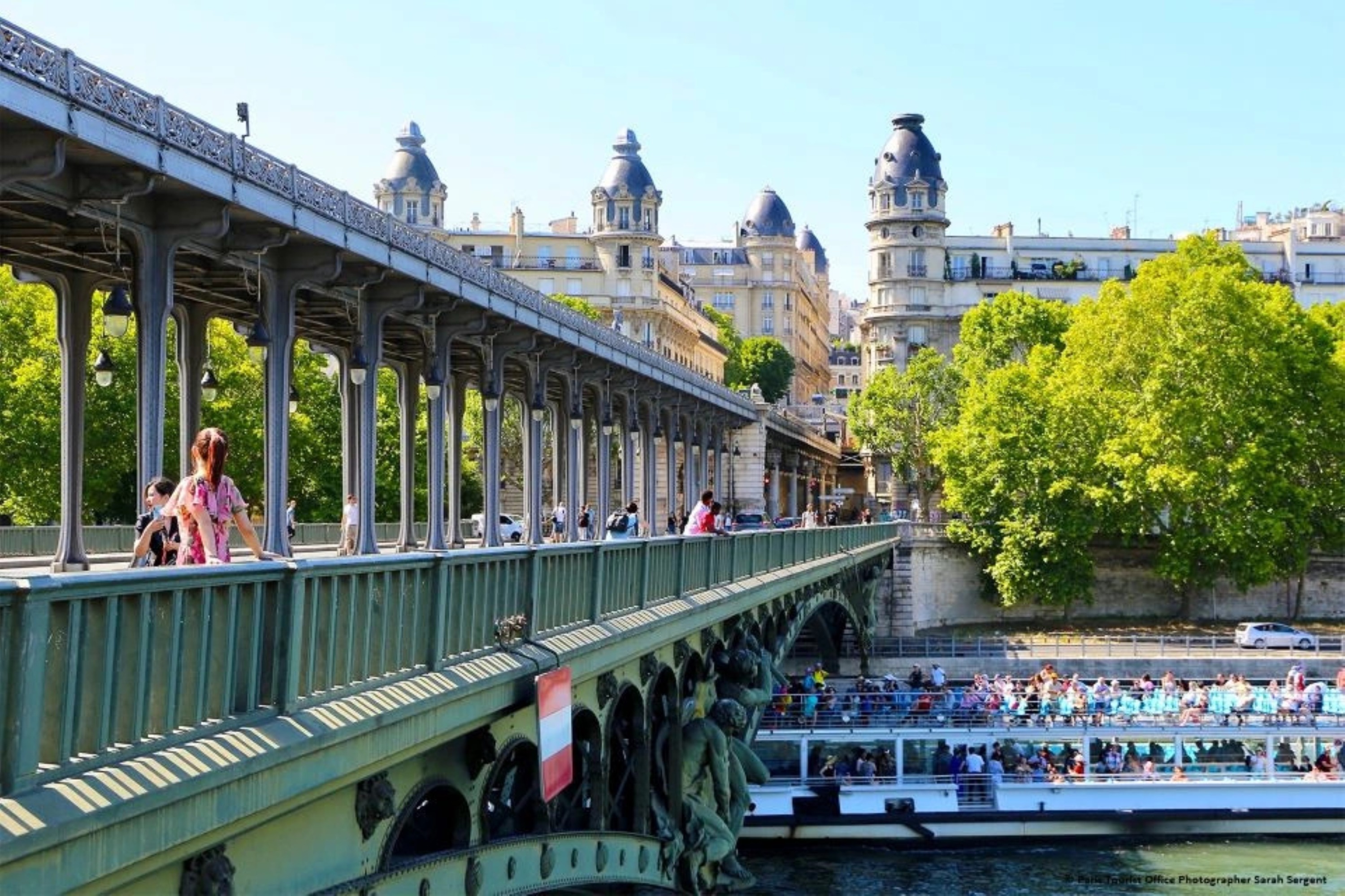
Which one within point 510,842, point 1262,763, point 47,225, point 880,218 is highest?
point 880,218

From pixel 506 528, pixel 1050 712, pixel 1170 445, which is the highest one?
pixel 1170 445

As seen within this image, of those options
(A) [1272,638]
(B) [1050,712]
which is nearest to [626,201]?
(A) [1272,638]

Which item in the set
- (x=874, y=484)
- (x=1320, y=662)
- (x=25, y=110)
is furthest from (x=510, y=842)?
(x=874, y=484)

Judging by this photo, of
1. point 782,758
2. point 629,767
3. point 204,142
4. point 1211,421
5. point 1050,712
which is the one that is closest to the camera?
point 629,767

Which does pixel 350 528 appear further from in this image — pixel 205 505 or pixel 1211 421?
pixel 1211 421

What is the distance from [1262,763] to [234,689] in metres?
45.5

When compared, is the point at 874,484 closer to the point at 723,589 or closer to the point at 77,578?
the point at 723,589

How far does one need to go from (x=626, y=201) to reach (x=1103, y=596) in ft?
170

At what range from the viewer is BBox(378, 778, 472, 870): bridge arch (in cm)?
1400

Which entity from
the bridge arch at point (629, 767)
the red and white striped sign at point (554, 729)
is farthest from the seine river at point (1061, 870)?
the red and white striped sign at point (554, 729)

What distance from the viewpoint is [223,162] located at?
24406 millimetres

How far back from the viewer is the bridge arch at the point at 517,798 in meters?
15.5

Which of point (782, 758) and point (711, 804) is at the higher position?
point (711, 804)

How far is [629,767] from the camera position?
20.8 m
